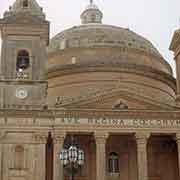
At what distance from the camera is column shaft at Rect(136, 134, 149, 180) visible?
28.8m

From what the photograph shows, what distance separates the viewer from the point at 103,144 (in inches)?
1156

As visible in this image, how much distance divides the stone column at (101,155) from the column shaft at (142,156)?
189cm

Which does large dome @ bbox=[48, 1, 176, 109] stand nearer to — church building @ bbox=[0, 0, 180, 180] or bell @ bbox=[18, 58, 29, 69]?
church building @ bbox=[0, 0, 180, 180]

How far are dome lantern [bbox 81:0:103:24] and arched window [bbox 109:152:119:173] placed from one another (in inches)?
728

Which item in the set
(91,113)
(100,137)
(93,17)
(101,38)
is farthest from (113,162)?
(93,17)

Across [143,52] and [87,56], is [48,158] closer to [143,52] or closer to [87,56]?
[87,56]

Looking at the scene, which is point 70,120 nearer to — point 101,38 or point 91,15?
point 101,38

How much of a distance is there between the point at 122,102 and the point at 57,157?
17.4 feet

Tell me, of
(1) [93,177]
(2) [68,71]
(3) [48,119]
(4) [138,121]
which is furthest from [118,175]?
(2) [68,71]

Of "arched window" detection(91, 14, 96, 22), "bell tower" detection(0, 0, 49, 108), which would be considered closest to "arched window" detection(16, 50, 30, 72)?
"bell tower" detection(0, 0, 49, 108)

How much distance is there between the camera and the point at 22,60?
32.1m

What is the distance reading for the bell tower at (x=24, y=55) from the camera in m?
30.6

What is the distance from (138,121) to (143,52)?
11310 millimetres

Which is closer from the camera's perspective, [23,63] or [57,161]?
[57,161]
